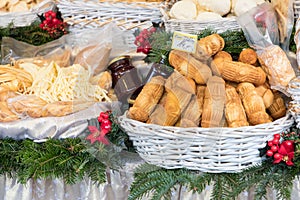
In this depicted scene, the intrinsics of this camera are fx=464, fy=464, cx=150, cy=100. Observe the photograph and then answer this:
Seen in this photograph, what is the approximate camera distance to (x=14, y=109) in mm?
1461

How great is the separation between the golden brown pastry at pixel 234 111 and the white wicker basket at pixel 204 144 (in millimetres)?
57

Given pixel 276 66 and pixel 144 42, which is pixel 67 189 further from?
pixel 276 66

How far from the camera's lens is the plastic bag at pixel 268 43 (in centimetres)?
131

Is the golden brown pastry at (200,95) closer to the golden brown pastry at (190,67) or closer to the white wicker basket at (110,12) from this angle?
the golden brown pastry at (190,67)

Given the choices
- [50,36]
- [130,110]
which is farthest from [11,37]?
[130,110]

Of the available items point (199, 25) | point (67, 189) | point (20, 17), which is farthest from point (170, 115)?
point (20, 17)

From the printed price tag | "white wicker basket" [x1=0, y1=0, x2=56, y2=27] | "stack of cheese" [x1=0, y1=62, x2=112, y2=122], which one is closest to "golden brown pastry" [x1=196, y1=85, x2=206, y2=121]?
the printed price tag

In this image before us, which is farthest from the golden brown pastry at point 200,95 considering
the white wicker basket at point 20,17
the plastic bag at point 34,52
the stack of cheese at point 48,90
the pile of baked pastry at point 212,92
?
the white wicker basket at point 20,17

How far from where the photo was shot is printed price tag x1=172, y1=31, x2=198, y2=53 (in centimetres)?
128

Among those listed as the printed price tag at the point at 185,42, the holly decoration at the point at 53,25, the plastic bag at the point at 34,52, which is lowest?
the plastic bag at the point at 34,52

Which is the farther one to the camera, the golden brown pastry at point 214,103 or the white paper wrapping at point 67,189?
the white paper wrapping at point 67,189

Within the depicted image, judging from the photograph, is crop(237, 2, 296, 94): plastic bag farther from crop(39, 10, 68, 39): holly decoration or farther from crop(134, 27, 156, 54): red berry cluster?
crop(39, 10, 68, 39): holly decoration

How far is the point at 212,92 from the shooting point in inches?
48.5

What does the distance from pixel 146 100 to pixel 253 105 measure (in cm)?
29
